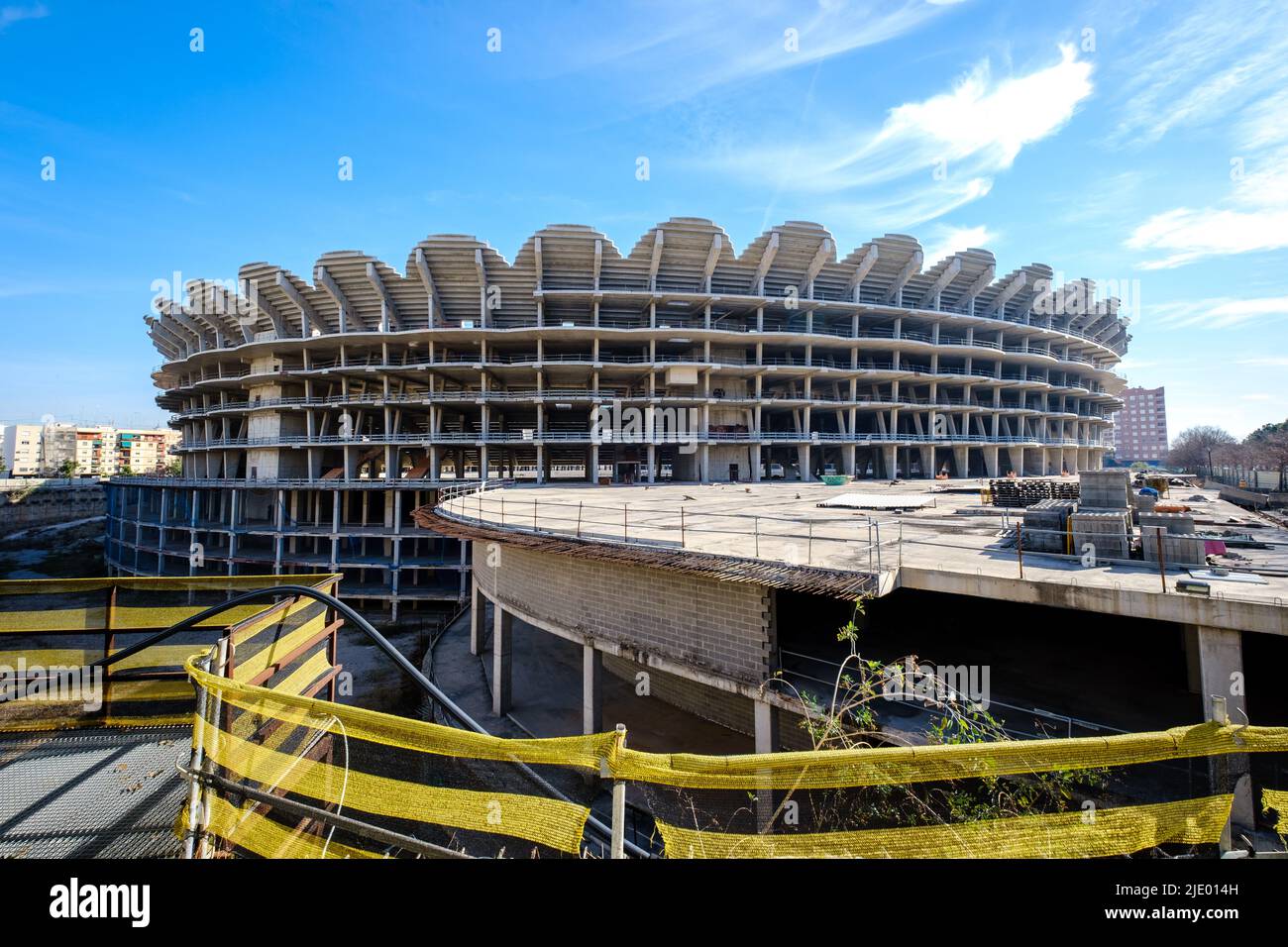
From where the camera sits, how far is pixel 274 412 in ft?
120

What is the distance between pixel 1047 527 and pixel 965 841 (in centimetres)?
1076

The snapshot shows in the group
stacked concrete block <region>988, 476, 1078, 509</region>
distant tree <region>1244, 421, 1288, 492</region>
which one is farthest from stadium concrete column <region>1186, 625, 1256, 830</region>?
distant tree <region>1244, 421, 1288, 492</region>

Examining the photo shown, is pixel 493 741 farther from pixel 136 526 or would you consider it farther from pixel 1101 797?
pixel 136 526

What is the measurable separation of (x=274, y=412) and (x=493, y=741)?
43.8 m

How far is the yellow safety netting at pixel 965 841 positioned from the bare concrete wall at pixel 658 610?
18.3 ft

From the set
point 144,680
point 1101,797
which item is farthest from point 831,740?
point 144,680

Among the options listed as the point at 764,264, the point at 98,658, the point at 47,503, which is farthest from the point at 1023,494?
the point at 47,503

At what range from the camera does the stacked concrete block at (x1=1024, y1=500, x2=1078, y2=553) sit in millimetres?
9562

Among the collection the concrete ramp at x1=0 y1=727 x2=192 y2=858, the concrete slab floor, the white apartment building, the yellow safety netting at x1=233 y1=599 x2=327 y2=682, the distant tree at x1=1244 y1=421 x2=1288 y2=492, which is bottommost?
the concrete ramp at x1=0 y1=727 x2=192 y2=858

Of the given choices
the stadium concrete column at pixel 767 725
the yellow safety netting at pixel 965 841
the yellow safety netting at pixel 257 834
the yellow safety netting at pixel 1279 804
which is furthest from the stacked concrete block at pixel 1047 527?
the yellow safety netting at pixel 257 834

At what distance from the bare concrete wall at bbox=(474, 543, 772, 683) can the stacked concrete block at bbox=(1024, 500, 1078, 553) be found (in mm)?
5126

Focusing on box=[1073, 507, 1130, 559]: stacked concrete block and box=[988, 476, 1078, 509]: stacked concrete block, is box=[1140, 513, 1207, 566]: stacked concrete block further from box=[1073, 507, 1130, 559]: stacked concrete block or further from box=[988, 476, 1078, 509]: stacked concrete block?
box=[988, 476, 1078, 509]: stacked concrete block

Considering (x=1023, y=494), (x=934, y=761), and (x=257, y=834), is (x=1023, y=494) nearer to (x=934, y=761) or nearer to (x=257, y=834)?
(x=934, y=761)

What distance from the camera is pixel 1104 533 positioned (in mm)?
8633
